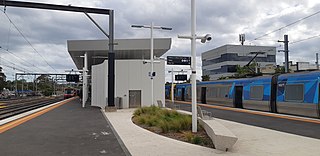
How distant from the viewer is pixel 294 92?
16.2 meters

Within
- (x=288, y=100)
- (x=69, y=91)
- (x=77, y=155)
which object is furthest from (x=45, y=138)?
(x=69, y=91)

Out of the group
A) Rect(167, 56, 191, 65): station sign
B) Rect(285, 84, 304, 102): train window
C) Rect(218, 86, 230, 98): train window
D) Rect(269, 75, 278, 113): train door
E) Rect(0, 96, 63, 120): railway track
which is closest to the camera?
Rect(285, 84, 304, 102): train window

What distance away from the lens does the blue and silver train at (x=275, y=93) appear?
14.9 meters

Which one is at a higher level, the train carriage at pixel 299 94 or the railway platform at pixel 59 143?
Result: the train carriage at pixel 299 94

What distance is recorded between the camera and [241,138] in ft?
31.3

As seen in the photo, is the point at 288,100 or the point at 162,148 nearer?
the point at 162,148

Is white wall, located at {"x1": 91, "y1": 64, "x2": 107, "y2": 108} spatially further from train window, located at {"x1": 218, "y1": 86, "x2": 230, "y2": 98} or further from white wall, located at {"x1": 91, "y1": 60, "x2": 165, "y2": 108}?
train window, located at {"x1": 218, "y1": 86, "x2": 230, "y2": 98}

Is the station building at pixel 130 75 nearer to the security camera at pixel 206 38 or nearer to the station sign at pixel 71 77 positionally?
the security camera at pixel 206 38

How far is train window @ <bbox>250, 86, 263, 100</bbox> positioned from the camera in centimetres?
1995

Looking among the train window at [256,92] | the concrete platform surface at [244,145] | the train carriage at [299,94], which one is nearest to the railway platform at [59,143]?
the concrete platform surface at [244,145]

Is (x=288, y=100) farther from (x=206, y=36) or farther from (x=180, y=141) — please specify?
(x=180, y=141)

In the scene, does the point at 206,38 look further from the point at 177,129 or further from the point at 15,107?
the point at 15,107

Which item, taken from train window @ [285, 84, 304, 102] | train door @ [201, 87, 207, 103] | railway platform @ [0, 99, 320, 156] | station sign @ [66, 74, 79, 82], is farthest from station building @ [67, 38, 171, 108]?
station sign @ [66, 74, 79, 82]

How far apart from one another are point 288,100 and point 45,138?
13.3 m
